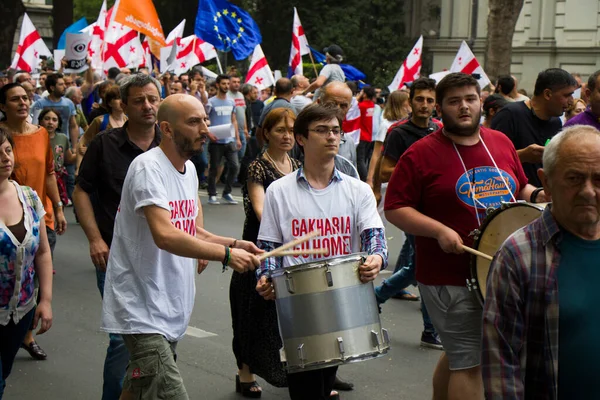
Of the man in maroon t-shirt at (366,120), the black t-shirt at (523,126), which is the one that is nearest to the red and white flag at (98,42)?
the man in maroon t-shirt at (366,120)

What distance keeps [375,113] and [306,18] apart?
2506 centimetres

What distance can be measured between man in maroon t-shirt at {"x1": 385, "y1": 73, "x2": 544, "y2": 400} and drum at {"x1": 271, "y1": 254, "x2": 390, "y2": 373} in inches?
21.6

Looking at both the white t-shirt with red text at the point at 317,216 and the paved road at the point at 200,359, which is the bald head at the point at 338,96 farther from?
the white t-shirt with red text at the point at 317,216

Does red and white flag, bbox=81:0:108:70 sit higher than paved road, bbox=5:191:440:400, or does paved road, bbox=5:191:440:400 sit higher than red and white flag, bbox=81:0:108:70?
red and white flag, bbox=81:0:108:70

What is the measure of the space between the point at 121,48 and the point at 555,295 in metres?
17.4

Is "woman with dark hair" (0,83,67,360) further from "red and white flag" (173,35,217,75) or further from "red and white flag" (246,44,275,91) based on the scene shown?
"red and white flag" (173,35,217,75)

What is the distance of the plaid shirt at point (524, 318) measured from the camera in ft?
9.96

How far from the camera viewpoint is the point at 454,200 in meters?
5.01

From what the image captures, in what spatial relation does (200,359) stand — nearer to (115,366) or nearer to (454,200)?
(115,366)

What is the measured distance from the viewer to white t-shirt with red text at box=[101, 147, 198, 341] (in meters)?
4.64

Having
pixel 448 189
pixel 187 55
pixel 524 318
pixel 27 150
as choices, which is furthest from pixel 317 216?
pixel 187 55

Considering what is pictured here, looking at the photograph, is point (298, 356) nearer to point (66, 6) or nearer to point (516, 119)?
point (516, 119)

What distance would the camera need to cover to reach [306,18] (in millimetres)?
42875

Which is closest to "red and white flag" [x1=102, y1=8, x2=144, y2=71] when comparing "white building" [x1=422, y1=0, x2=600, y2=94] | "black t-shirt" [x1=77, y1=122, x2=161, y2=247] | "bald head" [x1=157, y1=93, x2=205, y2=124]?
"black t-shirt" [x1=77, y1=122, x2=161, y2=247]
